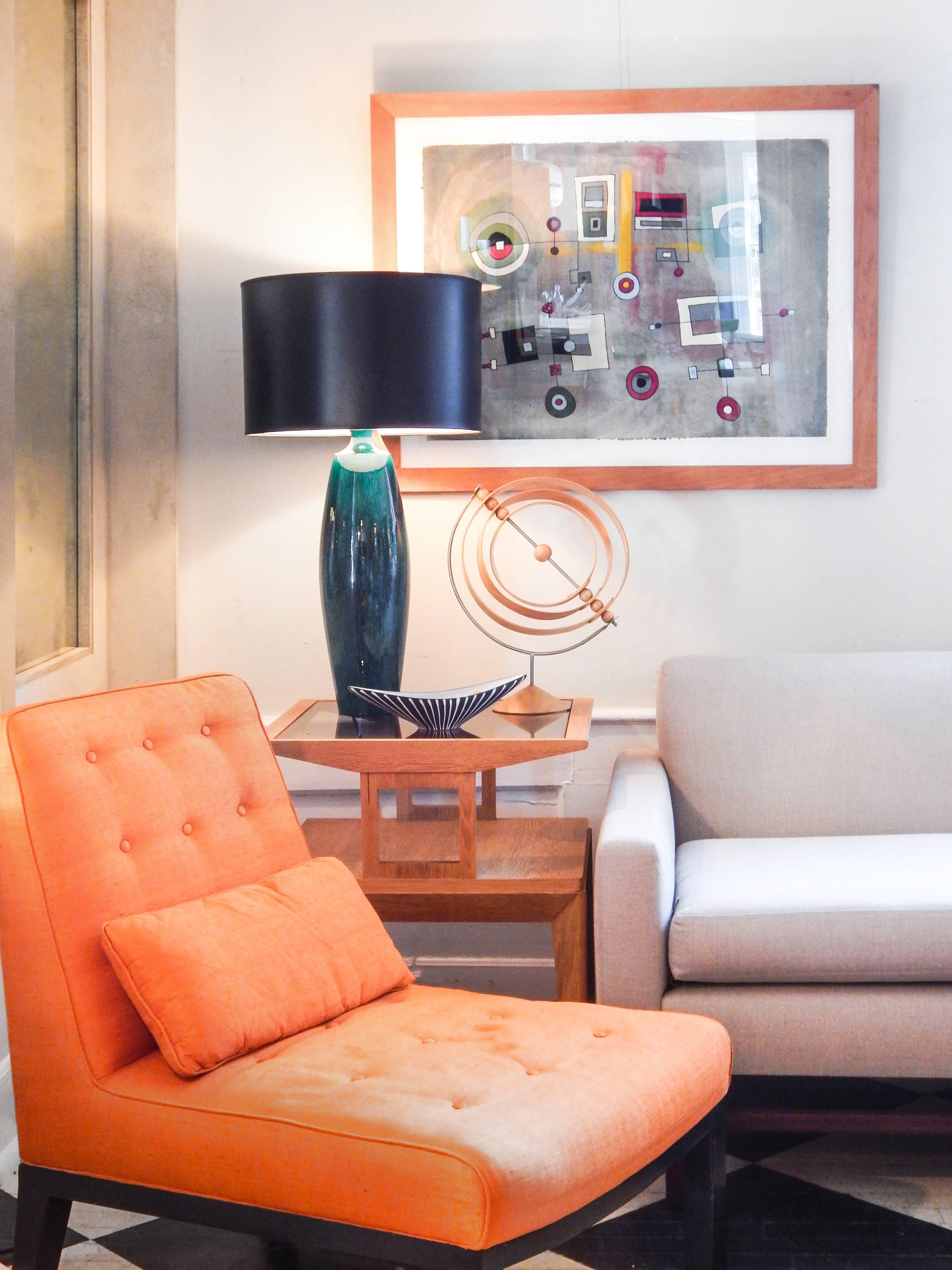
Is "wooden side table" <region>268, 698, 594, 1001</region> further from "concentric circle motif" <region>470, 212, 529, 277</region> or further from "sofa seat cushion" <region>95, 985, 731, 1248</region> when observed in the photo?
"concentric circle motif" <region>470, 212, 529, 277</region>

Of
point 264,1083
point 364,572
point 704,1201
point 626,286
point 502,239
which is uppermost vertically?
point 502,239

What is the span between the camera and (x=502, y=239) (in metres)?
2.74

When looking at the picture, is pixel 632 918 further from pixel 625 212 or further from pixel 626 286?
pixel 625 212

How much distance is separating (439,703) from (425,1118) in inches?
38.4

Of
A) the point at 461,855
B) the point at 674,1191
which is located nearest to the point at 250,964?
the point at 461,855

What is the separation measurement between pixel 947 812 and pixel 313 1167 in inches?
61.5

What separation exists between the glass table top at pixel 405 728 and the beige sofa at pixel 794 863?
176mm

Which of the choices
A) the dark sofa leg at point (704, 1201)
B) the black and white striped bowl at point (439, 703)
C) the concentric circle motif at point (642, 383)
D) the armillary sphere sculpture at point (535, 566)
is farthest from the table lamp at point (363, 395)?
the dark sofa leg at point (704, 1201)

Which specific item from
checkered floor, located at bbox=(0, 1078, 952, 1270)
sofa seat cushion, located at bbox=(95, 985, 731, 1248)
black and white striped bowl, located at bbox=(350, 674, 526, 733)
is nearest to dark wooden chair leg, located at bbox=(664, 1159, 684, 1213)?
checkered floor, located at bbox=(0, 1078, 952, 1270)

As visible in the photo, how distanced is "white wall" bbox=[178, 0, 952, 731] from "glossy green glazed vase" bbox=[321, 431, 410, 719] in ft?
1.17

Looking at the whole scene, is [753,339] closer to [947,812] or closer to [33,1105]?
[947,812]

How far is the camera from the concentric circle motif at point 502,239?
2740 millimetres

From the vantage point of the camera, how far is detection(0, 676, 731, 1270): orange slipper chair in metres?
1.37

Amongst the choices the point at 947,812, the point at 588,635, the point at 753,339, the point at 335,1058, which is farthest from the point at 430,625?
the point at 335,1058
